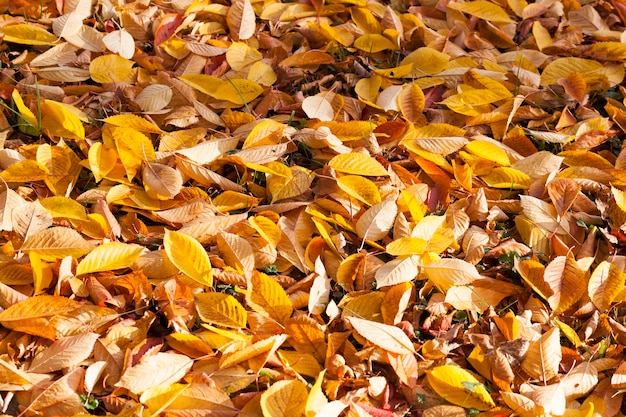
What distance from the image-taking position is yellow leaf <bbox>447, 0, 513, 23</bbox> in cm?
214

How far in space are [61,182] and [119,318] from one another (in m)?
0.40

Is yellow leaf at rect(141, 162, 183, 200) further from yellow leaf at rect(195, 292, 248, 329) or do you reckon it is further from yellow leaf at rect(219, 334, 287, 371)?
yellow leaf at rect(219, 334, 287, 371)

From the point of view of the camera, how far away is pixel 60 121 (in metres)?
1.69

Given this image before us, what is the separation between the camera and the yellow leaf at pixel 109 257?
1.37m

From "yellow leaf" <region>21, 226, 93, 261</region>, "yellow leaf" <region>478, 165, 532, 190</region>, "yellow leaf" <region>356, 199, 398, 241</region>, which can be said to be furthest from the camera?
"yellow leaf" <region>478, 165, 532, 190</region>

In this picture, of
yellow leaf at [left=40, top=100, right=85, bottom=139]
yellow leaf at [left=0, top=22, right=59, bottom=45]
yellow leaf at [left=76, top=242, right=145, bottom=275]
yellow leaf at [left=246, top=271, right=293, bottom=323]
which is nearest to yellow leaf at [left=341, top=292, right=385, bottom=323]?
yellow leaf at [left=246, top=271, right=293, bottom=323]

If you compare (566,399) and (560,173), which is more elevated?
(560,173)

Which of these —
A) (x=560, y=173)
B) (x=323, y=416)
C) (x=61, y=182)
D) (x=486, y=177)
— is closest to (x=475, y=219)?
(x=486, y=177)

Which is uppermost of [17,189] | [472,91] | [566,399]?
[472,91]

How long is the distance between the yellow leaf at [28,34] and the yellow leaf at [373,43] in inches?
31.5

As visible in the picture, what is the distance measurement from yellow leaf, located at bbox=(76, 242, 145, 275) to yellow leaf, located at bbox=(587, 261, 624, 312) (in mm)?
883

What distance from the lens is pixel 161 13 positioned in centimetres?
207

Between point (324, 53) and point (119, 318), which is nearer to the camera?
point (119, 318)

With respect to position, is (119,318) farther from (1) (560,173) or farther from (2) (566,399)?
(1) (560,173)
